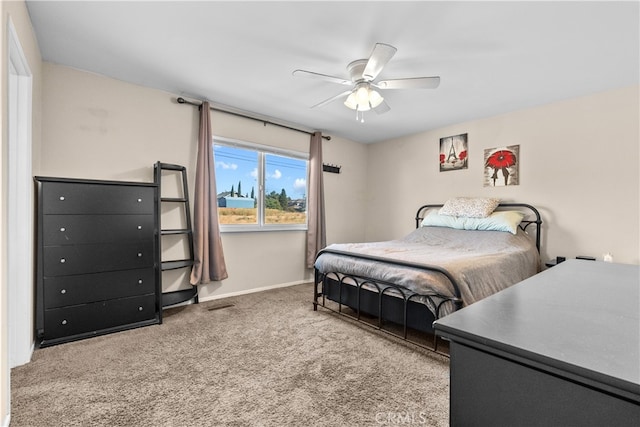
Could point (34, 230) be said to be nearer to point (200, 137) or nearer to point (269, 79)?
point (200, 137)

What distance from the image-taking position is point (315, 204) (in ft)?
14.5

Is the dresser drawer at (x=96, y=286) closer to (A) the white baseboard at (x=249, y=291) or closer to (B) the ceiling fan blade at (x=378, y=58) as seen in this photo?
(A) the white baseboard at (x=249, y=291)

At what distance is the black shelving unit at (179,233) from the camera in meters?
3.03

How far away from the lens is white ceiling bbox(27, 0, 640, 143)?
6.39 feet

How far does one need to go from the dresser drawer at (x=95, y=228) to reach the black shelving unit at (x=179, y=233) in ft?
0.69

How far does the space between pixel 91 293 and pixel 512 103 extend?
4.55 m

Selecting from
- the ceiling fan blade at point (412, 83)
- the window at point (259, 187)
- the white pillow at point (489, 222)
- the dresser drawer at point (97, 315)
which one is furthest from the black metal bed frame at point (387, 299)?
the dresser drawer at point (97, 315)

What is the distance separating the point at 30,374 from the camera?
1.94 meters

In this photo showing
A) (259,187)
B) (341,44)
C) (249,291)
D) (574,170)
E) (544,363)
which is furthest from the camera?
(259,187)

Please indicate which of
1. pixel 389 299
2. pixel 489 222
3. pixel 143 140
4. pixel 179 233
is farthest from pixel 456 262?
pixel 143 140

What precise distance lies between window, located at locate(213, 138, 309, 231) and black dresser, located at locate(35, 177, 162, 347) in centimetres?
102

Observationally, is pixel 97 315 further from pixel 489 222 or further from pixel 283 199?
pixel 489 222

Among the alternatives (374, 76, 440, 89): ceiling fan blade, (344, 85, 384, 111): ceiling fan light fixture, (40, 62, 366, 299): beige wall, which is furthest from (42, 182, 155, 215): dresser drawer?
(374, 76, 440, 89): ceiling fan blade

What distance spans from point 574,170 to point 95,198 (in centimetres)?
467
